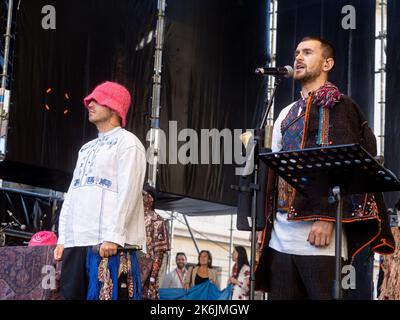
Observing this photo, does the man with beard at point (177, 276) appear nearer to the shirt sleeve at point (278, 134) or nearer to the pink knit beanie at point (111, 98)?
the pink knit beanie at point (111, 98)

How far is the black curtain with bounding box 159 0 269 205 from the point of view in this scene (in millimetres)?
9430

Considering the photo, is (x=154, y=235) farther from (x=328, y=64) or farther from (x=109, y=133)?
(x=328, y=64)

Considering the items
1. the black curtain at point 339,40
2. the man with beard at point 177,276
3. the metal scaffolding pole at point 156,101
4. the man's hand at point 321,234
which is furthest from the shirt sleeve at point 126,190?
the man with beard at point 177,276

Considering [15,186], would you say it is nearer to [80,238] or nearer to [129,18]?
[129,18]

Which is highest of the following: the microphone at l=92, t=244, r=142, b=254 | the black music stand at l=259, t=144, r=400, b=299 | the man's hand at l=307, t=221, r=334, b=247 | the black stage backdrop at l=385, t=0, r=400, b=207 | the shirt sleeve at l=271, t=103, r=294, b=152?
the black stage backdrop at l=385, t=0, r=400, b=207

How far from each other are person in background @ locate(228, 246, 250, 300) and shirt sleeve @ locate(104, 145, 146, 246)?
6111 mm

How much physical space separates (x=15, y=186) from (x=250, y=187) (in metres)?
5.72

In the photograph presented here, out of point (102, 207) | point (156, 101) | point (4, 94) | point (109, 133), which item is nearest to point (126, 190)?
point (102, 207)

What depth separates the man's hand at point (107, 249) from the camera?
13.7 feet

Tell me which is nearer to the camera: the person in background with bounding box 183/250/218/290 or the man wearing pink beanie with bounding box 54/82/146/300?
the man wearing pink beanie with bounding box 54/82/146/300

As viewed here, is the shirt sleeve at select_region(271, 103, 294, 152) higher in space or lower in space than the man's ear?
lower

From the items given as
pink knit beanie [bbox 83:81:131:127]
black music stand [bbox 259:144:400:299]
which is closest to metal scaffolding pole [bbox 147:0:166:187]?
pink knit beanie [bbox 83:81:131:127]

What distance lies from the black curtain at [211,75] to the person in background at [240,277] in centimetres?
125

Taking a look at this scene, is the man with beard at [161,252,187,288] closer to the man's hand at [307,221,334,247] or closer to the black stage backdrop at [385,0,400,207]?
the black stage backdrop at [385,0,400,207]
